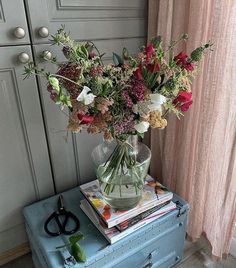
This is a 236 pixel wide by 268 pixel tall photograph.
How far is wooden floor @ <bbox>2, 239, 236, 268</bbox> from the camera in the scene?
1123mm

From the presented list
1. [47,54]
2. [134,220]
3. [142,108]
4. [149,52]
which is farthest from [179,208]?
[47,54]

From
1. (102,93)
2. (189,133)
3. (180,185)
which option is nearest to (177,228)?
(180,185)

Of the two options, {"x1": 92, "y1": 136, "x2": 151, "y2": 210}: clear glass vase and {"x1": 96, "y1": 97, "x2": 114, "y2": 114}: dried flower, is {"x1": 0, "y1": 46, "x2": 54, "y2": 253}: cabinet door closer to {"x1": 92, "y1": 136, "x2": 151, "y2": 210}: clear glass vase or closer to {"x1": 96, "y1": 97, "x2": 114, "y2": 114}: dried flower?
{"x1": 92, "y1": 136, "x2": 151, "y2": 210}: clear glass vase

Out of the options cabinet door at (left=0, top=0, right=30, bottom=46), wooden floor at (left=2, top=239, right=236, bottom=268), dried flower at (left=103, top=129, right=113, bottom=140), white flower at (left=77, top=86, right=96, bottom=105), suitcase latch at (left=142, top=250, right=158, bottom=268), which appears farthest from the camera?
wooden floor at (left=2, top=239, right=236, bottom=268)

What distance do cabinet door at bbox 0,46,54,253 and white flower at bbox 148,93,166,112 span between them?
1.61 ft

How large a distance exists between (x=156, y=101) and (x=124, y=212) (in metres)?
0.43

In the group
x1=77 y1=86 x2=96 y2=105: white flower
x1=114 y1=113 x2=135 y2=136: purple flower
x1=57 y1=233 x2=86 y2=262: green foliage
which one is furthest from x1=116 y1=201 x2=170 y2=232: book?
x1=77 y1=86 x2=96 y2=105: white flower

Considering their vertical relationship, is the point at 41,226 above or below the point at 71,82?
below

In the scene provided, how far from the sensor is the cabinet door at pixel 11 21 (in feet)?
2.60

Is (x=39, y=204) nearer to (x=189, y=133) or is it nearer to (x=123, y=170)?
(x=123, y=170)

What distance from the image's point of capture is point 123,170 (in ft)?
2.68

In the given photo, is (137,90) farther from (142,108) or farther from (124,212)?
(124,212)

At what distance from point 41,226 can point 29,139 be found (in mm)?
329

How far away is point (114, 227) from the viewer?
863mm
